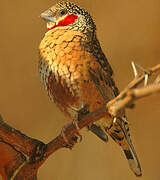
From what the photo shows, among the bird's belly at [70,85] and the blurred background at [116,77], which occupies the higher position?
the bird's belly at [70,85]

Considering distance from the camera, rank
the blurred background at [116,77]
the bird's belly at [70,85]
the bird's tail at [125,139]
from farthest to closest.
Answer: the blurred background at [116,77], the bird's tail at [125,139], the bird's belly at [70,85]

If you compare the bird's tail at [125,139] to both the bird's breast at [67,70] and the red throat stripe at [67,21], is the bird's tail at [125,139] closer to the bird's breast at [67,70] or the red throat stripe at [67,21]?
the bird's breast at [67,70]

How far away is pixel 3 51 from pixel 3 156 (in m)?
1.27

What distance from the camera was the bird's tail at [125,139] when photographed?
4.57ft

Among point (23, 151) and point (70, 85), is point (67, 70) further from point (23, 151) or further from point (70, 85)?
point (23, 151)

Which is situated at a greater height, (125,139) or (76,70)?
(76,70)

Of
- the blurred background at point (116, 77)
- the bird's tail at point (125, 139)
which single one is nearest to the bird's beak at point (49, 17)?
the bird's tail at point (125, 139)

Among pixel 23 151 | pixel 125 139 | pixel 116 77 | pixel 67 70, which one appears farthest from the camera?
pixel 116 77

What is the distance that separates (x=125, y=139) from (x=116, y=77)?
954mm

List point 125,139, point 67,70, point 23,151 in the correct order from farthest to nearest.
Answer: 1. point 125,139
2. point 67,70
3. point 23,151

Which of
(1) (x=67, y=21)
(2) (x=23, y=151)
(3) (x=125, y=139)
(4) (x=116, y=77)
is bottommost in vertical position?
(4) (x=116, y=77)

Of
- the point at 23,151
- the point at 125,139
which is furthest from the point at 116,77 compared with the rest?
the point at 23,151

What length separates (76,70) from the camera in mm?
1257

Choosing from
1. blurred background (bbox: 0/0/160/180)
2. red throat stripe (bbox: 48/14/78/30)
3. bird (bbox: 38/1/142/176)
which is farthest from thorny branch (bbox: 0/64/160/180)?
blurred background (bbox: 0/0/160/180)
